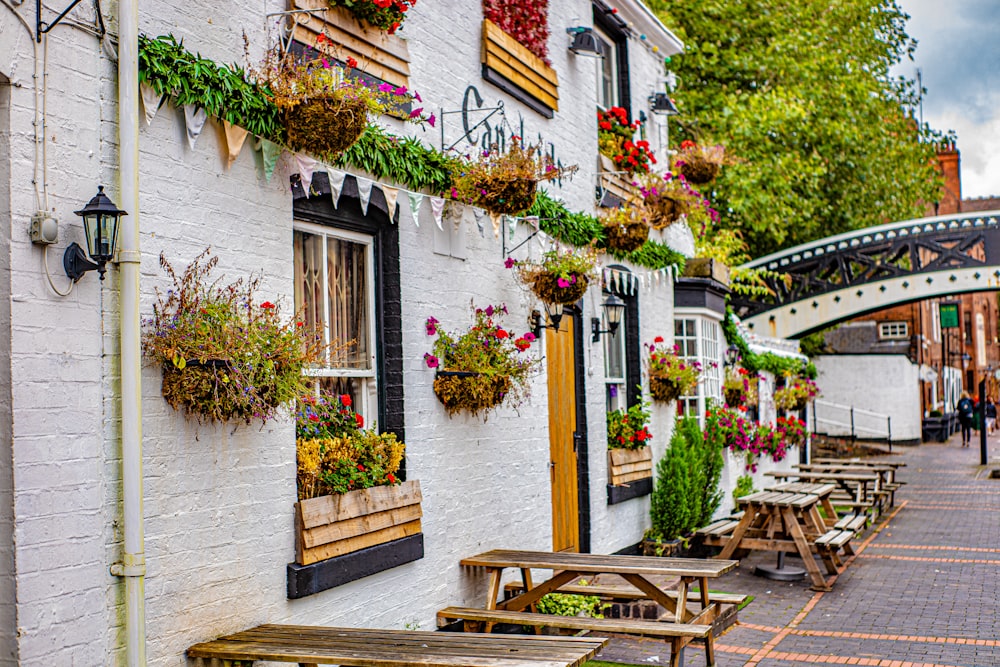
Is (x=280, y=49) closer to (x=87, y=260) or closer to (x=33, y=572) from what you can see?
(x=87, y=260)

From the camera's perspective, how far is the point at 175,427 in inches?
200

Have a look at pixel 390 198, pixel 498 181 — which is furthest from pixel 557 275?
pixel 390 198

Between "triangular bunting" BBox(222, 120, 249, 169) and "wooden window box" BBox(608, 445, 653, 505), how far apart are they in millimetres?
6116

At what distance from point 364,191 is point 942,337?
1826 inches

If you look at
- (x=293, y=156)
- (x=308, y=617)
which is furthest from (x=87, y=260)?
(x=308, y=617)

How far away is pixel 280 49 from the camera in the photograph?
6016 mm

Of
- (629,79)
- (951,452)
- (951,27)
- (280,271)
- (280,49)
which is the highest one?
(951,27)

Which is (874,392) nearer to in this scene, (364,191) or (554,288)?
(554,288)

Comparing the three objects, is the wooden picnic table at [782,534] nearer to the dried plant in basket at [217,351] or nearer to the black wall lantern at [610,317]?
the black wall lantern at [610,317]

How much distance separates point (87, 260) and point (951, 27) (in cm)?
4279

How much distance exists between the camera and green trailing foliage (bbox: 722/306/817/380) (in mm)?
14953

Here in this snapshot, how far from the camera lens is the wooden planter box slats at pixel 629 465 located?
34.9 ft

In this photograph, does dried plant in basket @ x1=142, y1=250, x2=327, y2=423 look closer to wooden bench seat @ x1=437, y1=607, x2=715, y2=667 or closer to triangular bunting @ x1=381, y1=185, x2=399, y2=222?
triangular bunting @ x1=381, y1=185, x2=399, y2=222

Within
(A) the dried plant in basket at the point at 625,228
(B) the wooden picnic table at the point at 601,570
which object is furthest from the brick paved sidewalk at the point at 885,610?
(A) the dried plant in basket at the point at 625,228
